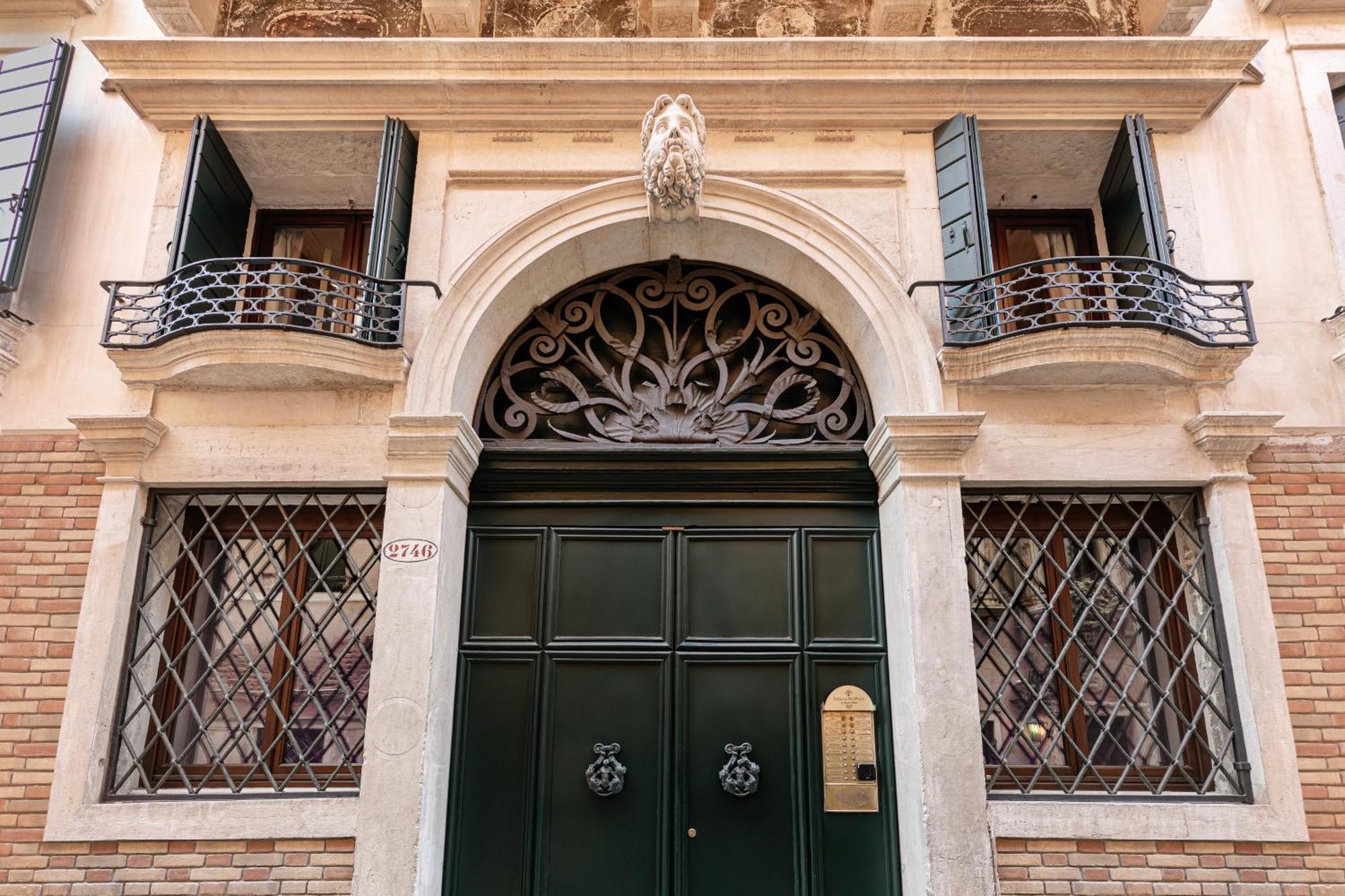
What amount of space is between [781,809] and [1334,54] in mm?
6536

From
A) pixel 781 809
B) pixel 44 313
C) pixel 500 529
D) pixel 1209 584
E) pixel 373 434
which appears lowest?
pixel 781 809

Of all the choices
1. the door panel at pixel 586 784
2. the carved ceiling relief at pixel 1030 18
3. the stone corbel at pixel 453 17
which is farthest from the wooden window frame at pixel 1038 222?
the stone corbel at pixel 453 17

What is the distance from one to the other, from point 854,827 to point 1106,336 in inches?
130

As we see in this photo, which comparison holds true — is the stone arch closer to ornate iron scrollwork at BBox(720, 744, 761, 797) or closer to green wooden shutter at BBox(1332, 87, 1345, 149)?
ornate iron scrollwork at BBox(720, 744, 761, 797)

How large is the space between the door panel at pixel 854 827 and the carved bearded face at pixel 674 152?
322 centimetres

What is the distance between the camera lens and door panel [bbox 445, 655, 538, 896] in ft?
16.9

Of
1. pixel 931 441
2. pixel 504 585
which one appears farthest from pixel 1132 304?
pixel 504 585

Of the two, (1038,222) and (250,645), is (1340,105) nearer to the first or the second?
(1038,222)

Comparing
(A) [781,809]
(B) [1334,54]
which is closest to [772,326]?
(A) [781,809]

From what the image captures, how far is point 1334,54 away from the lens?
20.3 ft

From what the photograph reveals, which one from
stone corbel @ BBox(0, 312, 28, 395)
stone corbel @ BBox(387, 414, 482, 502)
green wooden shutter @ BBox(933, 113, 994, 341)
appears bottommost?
stone corbel @ BBox(387, 414, 482, 502)

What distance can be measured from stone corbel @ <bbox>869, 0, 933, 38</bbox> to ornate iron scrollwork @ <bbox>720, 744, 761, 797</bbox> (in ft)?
16.4

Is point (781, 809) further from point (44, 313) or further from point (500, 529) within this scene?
point (44, 313)

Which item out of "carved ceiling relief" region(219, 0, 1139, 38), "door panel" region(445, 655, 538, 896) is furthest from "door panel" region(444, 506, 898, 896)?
"carved ceiling relief" region(219, 0, 1139, 38)
